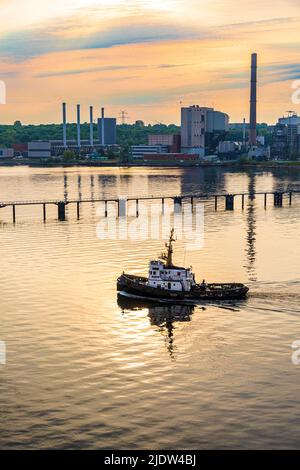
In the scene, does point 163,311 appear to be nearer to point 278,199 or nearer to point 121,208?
point 121,208

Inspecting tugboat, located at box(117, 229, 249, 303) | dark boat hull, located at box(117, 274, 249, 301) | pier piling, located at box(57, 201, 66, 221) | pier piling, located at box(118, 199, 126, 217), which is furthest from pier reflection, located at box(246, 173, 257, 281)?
pier piling, located at box(57, 201, 66, 221)

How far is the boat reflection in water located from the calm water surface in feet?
0.72

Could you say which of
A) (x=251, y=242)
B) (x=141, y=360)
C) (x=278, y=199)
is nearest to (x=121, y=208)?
(x=278, y=199)

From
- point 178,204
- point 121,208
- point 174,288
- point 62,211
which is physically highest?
point 62,211

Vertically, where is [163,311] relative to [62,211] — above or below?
below

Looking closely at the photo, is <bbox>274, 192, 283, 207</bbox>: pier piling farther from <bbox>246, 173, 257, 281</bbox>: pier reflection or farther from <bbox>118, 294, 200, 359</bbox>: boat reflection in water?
<bbox>118, 294, 200, 359</bbox>: boat reflection in water

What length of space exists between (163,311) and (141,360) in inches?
663

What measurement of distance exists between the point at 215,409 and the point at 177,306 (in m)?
28.1

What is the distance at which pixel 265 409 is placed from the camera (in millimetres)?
47156

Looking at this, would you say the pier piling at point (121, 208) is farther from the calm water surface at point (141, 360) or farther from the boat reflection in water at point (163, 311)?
the boat reflection in water at point (163, 311)

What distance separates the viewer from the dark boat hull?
246 feet

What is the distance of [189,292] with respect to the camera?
75.9 metres

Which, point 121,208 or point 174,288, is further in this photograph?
point 121,208
